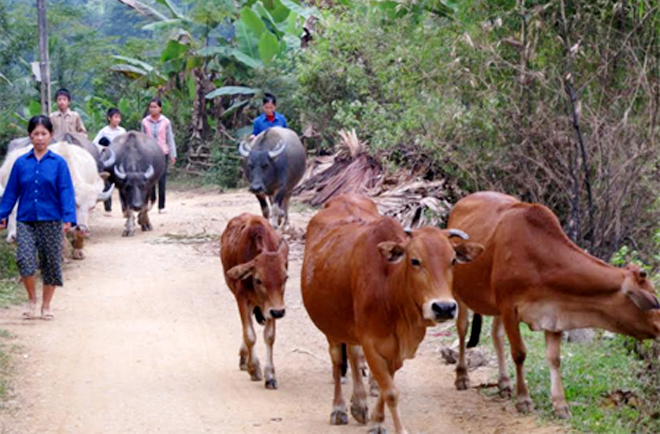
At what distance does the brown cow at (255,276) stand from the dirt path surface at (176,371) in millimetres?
247

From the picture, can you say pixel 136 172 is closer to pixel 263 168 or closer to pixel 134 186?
pixel 134 186

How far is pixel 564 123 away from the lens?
34.8 ft

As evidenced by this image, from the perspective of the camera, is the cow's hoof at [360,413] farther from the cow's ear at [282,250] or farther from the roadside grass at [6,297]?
the roadside grass at [6,297]

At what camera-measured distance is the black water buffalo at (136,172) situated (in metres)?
17.3

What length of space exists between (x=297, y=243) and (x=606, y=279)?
30.0 feet

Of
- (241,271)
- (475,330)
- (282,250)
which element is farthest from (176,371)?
(475,330)

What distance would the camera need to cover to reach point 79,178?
13469 mm

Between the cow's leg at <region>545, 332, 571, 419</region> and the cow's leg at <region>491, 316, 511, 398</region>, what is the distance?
0.68m

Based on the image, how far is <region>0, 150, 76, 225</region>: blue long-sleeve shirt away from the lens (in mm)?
10312

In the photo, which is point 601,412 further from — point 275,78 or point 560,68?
point 275,78

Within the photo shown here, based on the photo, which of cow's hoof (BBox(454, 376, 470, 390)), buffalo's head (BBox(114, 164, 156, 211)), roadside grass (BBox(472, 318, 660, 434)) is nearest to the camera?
roadside grass (BBox(472, 318, 660, 434))

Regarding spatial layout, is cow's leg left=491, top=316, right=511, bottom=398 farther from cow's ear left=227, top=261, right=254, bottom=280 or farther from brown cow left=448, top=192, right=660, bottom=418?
cow's ear left=227, top=261, right=254, bottom=280

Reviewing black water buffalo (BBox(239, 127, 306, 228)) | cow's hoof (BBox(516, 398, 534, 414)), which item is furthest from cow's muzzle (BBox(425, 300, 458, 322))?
black water buffalo (BBox(239, 127, 306, 228))

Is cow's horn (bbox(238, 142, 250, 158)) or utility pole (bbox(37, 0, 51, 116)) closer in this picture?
cow's horn (bbox(238, 142, 250, 158))
